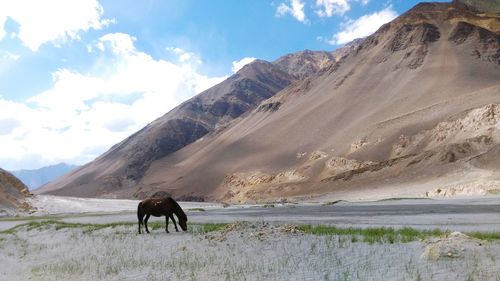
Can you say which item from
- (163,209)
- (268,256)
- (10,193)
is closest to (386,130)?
(10,193)

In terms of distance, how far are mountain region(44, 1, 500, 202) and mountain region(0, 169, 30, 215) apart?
2021 inches

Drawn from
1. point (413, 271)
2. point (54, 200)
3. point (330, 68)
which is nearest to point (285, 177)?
point (54, 200)

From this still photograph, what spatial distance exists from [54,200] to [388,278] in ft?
337

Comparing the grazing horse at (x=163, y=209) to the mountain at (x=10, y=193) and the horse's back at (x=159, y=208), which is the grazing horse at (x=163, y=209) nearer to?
the horse's back at (x=159, y=208)

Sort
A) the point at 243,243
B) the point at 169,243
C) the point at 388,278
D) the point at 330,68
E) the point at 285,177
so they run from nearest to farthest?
the point at 388,278 → the point at 243,243 → the point at 169,243 → the point at 285,177 → the point at 330,68

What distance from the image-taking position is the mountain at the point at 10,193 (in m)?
84.6

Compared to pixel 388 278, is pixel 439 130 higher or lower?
higher

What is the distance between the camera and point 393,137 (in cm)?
10812

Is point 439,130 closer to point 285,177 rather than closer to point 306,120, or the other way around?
point 285,177

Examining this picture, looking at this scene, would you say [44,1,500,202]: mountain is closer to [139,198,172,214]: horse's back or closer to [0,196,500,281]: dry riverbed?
[139,198,172,214]: horse's back

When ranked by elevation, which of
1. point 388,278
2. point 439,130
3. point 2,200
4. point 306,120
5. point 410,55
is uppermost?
point 410,55

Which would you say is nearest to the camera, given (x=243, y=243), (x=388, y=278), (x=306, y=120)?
(x=388, y=278)

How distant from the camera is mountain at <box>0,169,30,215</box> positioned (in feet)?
277

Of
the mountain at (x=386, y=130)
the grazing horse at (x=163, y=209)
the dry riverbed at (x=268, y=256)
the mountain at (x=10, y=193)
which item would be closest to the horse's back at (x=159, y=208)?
the grazing horse at (x=163, y=209)
